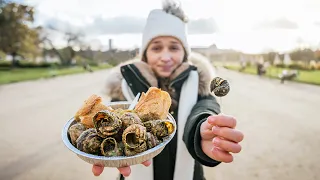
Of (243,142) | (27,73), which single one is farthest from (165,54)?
(27,73)

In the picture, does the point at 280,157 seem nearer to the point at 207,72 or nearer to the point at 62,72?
the point at 207,72

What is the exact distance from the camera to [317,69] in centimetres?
233

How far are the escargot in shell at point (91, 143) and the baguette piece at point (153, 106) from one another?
87 millimetres

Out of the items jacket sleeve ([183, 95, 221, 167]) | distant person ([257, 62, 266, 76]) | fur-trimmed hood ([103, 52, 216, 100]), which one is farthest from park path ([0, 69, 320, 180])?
distant person ([257, 62, 266, 76])

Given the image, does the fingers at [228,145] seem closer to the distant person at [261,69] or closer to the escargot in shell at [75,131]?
the escargot in shell at [75,131]

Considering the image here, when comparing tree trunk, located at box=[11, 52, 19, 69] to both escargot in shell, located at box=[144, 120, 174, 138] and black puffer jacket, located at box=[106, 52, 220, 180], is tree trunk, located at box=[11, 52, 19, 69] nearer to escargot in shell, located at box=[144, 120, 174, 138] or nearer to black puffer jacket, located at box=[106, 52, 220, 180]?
black puffer jacket, located at box=[106, 52, 220, 180]

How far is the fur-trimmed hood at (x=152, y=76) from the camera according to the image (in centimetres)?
77

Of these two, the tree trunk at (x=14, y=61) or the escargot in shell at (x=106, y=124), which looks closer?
the escargot in shell at (x=106, y=124)

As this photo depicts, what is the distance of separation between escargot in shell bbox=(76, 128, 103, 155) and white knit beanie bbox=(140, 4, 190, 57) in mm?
415

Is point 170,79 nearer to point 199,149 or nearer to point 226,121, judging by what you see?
point 199,149

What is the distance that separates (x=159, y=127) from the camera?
0.44 meters

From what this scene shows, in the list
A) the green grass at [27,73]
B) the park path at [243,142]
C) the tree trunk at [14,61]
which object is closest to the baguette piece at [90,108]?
the park path at [243,142]

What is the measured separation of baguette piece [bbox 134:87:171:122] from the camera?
0.48 m

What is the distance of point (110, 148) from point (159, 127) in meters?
0.08
